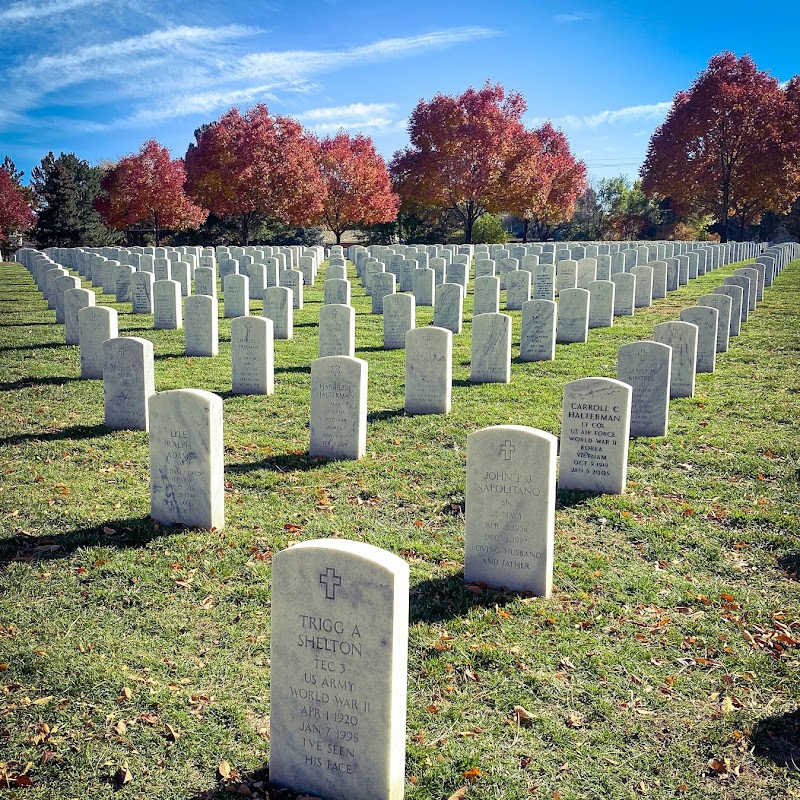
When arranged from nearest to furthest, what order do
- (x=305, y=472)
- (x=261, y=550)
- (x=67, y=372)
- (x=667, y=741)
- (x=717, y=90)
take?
1. (x=667, y=741)
2. (x=261, y=550)
3. (x=305, y=472)
4. (x=67, y=372)
5. (x=717, y=90)

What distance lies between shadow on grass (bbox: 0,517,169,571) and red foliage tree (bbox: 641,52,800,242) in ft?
180

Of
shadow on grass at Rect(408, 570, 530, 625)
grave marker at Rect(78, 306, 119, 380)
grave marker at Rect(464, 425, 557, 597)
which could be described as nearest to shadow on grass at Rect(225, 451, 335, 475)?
shadow on grass at Rect(408, 570, 530, 625)

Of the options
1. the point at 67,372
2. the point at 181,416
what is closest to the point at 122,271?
the point at 67,372

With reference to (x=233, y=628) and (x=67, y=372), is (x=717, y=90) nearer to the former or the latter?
(x=67, y=372)

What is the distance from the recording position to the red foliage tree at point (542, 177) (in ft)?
162

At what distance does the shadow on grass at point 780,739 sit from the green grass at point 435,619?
0.04ft

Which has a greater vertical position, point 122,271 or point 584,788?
point 122,271

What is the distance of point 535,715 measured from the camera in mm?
4309

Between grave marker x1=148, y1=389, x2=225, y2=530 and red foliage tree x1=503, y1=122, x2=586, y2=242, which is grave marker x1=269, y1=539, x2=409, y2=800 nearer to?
grave marker x1=148, y1=389, x2=225, y2=530

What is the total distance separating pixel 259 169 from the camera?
45.3 metres

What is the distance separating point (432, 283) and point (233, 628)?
698 inches

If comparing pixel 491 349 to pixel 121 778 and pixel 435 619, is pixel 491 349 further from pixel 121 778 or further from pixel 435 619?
pixel 121 778

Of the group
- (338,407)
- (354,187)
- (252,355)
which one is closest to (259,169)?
(354,187)

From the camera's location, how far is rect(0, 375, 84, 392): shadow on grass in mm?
11938
